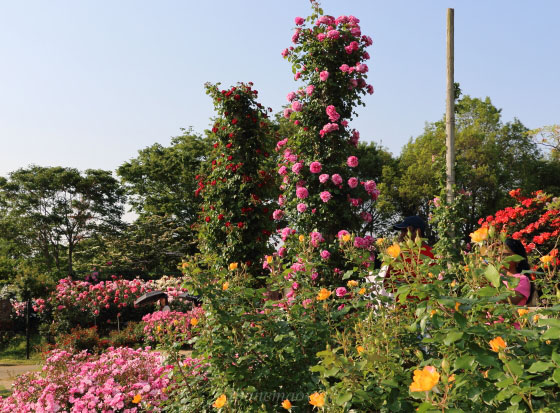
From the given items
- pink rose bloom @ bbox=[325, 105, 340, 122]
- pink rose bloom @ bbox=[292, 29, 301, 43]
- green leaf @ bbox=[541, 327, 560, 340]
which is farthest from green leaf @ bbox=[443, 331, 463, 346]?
pink rose bloom @ bbox=[292, 29, 301, 43]

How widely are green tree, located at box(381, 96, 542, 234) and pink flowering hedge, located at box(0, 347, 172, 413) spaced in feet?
78.3

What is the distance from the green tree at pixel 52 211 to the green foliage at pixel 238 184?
737 inches

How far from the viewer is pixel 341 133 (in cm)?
763

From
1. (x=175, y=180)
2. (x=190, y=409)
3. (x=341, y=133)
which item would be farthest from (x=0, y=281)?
(x=190, y=409)

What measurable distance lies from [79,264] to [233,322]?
2505cm

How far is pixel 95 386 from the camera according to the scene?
3.99m

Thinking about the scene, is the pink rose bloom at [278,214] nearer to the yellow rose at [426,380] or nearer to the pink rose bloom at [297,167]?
the pink rose bloom at [297,167]

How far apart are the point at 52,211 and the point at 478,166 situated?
24130 millimetres

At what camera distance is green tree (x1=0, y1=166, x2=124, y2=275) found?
83.9 feet

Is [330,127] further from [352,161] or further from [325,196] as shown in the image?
[325,196]

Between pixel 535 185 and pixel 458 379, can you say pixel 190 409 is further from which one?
pixel 535 185

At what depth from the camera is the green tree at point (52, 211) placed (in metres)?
25.6

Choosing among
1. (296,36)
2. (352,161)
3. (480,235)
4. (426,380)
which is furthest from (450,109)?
(426,380)

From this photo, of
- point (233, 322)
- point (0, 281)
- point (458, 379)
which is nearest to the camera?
point (458, 379)
